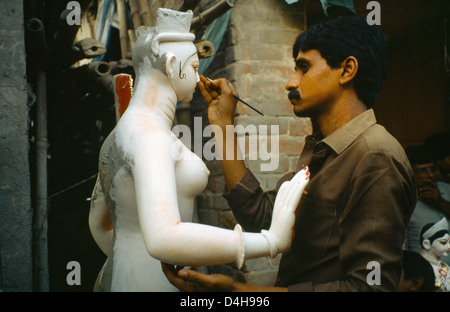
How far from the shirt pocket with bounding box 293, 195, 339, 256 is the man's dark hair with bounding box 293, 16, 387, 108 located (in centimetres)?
54

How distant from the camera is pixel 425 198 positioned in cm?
309

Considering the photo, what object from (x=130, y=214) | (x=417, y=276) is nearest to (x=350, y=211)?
(x=130, y=214)

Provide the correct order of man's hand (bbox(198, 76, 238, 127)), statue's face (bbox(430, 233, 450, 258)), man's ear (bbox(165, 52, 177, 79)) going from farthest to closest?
statue's face (bbox(430, 233, 450, 258)), man's hand (bbox(198, 76, 238, 127)), man's ear (bbox(165, 52, 177, 79))

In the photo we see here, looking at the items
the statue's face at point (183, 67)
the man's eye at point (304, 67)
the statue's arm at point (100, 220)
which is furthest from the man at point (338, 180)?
the statue's arm at point (100, 220)

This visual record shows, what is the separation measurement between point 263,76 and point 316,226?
165 centimetres

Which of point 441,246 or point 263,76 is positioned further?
point 263,76

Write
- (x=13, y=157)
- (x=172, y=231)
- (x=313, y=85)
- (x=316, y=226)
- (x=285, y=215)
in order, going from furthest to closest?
1. (x=13, y=157)
2. (x=313, y=85)
3. (x=316, y=226)
4. (x=285, y=215)
5. (x=172, y=231)

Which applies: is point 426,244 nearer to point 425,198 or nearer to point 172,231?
point 425,198

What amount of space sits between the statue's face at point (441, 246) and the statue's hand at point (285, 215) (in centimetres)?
183

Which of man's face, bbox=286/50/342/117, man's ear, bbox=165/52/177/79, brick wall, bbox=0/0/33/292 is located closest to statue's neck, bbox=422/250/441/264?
man's face, bbox=286/50/342/117

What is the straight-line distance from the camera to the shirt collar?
63.5 inches

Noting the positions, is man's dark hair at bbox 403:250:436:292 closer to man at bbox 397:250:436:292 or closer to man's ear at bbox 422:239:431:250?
man at bbox 397:250:436:292

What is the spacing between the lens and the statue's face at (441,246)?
2708 millimetres
